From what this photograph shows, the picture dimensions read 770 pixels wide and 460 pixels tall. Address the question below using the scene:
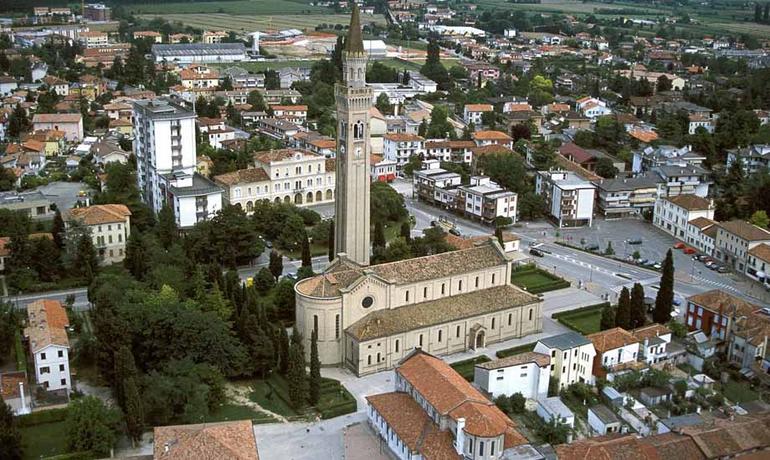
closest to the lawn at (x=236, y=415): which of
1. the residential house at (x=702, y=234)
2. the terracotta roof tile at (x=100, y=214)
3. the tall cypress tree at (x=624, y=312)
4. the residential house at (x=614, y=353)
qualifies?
the residential house at (x=614, y=353)

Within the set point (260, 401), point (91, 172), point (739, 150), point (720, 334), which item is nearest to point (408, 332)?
point (260, 401)

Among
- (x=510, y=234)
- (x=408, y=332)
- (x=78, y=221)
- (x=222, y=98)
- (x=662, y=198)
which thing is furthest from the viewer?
(x=222, y=98)

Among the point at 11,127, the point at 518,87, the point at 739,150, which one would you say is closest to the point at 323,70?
the point at 518,87

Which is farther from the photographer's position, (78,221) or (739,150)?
(739,150)

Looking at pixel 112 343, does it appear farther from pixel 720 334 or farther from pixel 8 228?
pixel 720 334

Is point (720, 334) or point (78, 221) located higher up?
point (78, 221)

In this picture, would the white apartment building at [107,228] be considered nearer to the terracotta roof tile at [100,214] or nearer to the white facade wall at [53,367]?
the terracotta roof tile at [100,214]

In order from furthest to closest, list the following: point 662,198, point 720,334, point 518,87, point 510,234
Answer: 1. point 518,87
2. point 662,198
3. point 510,234
4. point 720,334
